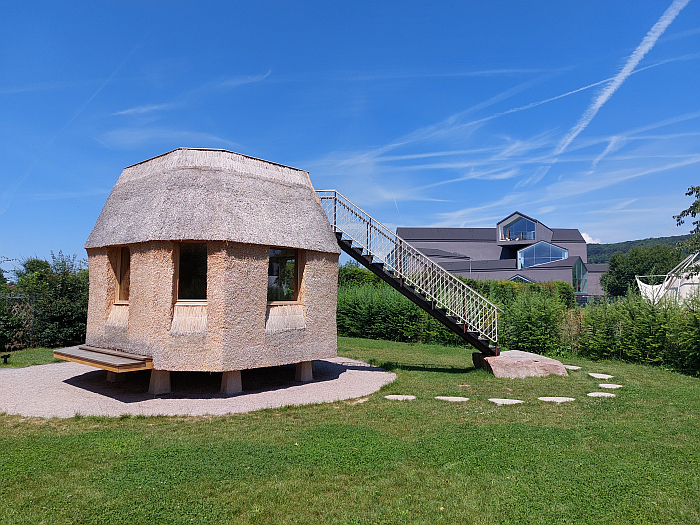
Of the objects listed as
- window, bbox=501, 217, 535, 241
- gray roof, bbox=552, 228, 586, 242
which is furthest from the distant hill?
window, bbox=501, 217, 535, 241

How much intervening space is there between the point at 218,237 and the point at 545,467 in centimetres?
698

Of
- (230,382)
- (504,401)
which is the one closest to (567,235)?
(504,401)

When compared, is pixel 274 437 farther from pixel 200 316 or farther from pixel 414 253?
pixel 414 253

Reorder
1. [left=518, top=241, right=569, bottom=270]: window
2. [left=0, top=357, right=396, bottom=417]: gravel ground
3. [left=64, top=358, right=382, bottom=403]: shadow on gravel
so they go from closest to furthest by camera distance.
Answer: [left=0, top=357, right=396, bottom=417]: gravel ground → [left=64, top=358, right=382, bottom=403]: shadow on gravel → [left=518, top=241, right=569, bottom=270]: window

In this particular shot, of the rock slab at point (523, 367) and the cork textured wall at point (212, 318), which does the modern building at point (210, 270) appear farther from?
the rock slab at point (523, 367)

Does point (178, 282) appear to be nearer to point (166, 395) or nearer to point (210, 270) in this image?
Answer: point (210, 270)

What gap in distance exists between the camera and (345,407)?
9.05 m

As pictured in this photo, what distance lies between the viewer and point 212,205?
31.9 feet

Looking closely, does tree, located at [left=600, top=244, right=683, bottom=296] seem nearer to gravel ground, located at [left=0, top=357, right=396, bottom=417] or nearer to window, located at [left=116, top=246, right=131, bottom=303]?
gravel ground, located at [left=0, top=357, right=396, bottom=417]

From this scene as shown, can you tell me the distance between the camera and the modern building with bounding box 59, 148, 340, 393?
371 inches

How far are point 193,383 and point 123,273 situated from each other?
10.6 ft

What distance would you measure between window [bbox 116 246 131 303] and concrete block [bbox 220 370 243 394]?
334 centimetres

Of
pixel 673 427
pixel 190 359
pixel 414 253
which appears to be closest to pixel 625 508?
pixel 673 427

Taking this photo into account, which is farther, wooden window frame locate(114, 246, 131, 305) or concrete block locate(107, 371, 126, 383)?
concrete block locate(107, 371, 126, 383)
